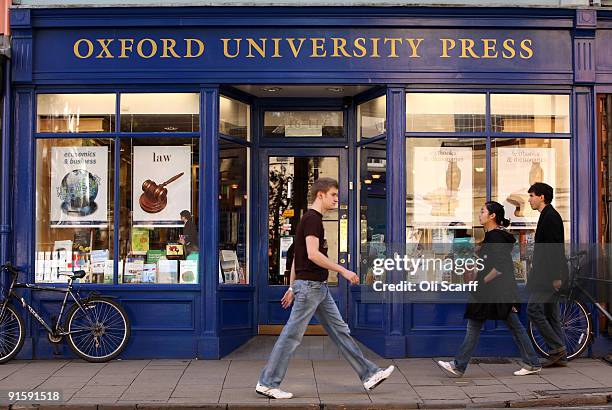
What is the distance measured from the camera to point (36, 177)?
10.5 m

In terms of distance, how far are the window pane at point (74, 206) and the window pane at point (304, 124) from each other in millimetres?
2362

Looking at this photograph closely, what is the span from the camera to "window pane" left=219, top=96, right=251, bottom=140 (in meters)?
10.7

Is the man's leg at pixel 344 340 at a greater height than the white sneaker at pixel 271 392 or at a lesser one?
greater

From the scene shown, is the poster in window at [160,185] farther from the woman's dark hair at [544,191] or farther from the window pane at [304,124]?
the woman's dark hair at [544,191]

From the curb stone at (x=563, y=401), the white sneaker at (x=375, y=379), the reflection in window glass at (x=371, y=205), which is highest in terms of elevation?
the reflection in window glass at (x=371, y=205)

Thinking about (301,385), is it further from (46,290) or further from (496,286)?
(46,290)

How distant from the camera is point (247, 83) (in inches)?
408

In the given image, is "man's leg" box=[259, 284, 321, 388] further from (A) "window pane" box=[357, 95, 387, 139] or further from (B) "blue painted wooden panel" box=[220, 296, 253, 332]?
(A) "window pane" box=[357, 95, 387, 139]

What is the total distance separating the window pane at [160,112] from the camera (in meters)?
10.5

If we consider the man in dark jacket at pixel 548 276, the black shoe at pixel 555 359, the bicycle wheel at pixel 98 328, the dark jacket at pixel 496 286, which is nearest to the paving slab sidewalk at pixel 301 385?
the black shoe at pixel 555 359

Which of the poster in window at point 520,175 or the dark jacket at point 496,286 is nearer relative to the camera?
the dark jacket at point 496,286

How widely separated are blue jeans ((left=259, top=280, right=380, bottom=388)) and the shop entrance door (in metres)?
3.53

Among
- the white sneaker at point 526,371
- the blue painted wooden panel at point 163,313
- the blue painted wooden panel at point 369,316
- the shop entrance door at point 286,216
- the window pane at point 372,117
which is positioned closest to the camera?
the white sneaker at point 526,371

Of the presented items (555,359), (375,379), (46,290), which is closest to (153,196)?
(46,290)
